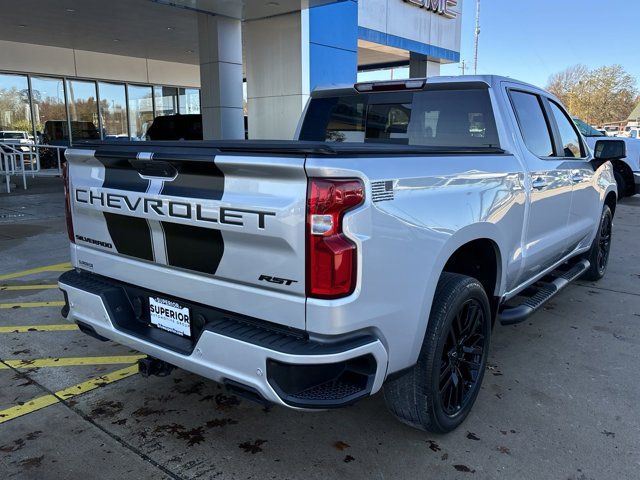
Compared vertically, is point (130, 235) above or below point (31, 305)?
above

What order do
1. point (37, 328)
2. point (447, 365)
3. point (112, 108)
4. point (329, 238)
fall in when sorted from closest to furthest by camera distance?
1. point (329, 238)
2. point (447, 365)
3. point (37, 328)
4. point (112, 108)

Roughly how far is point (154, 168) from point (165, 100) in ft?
68.2

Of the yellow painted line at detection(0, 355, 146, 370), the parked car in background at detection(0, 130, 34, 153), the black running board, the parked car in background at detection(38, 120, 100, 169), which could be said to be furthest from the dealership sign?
the yellow painted line at detection(0, 355, 146, 370)

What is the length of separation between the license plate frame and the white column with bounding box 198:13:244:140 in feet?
29.0

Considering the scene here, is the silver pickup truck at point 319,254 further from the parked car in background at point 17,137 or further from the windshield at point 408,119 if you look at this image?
the parked car in background at point 17,137

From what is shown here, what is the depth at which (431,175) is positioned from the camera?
2.63 meters

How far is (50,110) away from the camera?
18.4 metres

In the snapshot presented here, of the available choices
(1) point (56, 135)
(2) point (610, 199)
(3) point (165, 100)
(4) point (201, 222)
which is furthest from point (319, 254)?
(3) point (165, 100)

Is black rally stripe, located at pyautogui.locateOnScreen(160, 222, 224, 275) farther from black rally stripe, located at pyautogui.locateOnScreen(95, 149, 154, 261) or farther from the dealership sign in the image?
the dealership sign

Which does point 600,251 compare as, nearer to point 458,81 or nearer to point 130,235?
point 458,81

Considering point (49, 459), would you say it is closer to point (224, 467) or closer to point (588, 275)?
point (224, 467)

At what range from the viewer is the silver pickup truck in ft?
7.22

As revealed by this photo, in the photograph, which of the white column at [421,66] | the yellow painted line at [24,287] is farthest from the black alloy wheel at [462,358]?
the white column at [421,66]

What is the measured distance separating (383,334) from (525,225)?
1838 millimetres
